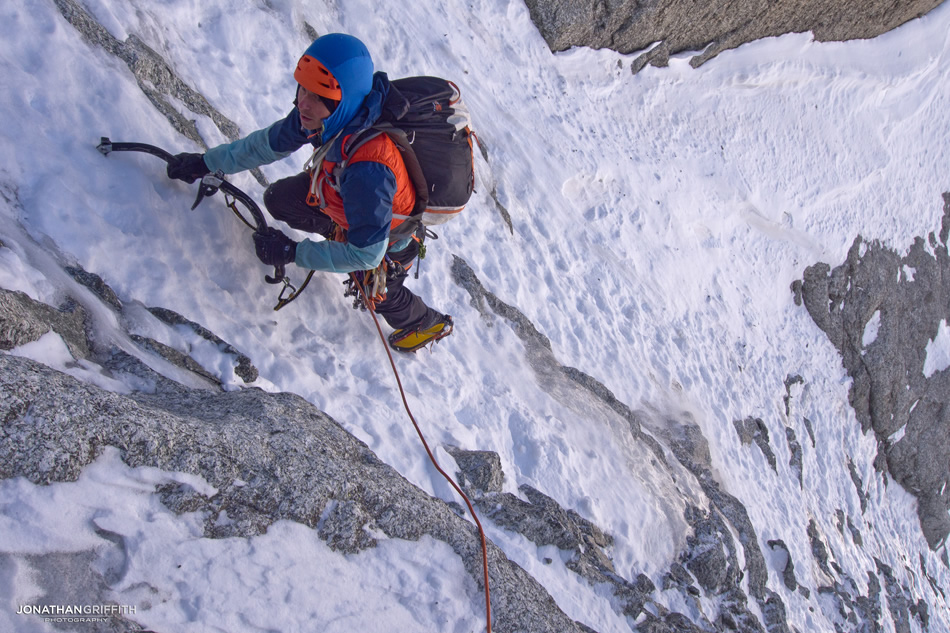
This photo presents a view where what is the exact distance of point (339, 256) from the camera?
358 cm

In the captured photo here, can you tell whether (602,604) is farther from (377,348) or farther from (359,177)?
(359,177)

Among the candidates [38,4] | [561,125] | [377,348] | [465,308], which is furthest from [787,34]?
[38,4]

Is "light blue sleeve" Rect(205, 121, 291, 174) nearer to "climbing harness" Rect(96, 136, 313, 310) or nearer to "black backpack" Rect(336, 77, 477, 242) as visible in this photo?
"climbing harness" Rect(96, 136, 313, 310)

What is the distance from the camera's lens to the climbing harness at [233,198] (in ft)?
11.9

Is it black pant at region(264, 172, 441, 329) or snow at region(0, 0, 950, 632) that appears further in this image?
black pant at region(264, 172, 441, 329)

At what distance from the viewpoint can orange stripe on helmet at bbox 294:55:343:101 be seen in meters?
3.06

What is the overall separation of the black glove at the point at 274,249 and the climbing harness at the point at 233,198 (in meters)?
0.13

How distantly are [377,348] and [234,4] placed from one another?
11.2 feet

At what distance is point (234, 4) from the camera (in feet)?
18.3

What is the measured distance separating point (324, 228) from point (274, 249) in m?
0.59

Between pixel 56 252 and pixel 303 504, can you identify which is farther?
pixel 56 252

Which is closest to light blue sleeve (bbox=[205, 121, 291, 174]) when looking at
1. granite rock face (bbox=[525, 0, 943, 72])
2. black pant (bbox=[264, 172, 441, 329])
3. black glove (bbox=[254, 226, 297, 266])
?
black pant (bbox=[264, 172, 441, 329])

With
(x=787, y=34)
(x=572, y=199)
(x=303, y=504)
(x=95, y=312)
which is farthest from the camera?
(x=787, y=34)

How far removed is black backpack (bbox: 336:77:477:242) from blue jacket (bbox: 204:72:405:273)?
0.07m
